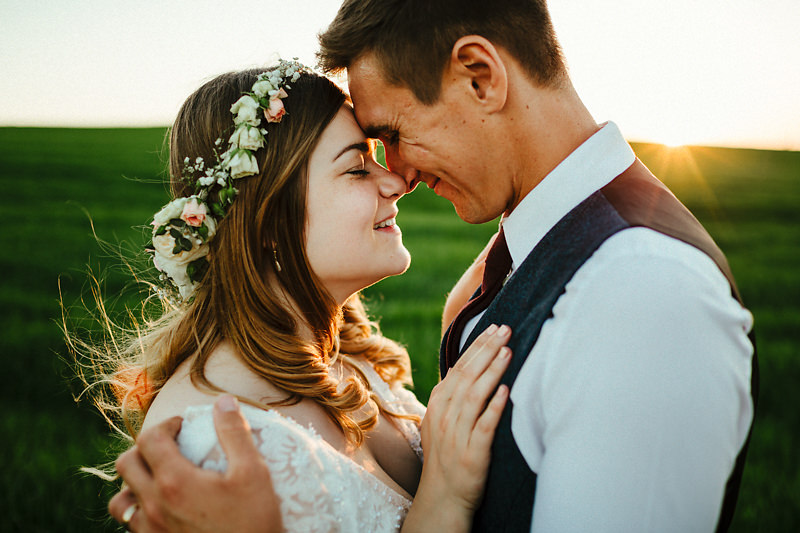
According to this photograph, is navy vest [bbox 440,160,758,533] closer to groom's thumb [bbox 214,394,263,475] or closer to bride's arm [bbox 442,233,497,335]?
groom's thumb [bbox 214,394,263,475]

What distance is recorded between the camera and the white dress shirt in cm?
148

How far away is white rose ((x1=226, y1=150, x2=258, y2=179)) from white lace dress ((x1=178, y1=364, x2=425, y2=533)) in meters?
1.02

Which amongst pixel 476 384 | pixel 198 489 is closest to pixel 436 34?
pixel 476 384

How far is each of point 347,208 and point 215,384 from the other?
95cm

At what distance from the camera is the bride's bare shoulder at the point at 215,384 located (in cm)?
218

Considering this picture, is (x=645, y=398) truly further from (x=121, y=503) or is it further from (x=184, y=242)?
(x=184, y=242)

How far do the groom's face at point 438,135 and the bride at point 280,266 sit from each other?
16 cm

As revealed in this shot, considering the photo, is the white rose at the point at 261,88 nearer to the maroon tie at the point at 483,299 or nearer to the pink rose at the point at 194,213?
the pink rose at the point at 194,213

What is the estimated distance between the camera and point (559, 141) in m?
2.28

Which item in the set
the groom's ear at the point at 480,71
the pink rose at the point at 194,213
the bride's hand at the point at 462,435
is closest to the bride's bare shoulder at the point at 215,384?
the pink rose at the point at 194,213

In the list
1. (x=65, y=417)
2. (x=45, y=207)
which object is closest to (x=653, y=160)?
(x=45, y=207)

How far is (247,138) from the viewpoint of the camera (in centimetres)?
246

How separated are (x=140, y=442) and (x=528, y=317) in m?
1.31

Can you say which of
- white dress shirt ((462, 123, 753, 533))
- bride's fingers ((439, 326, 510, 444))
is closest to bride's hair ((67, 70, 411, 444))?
bride's fingers ((439, 326, 510, 444))
